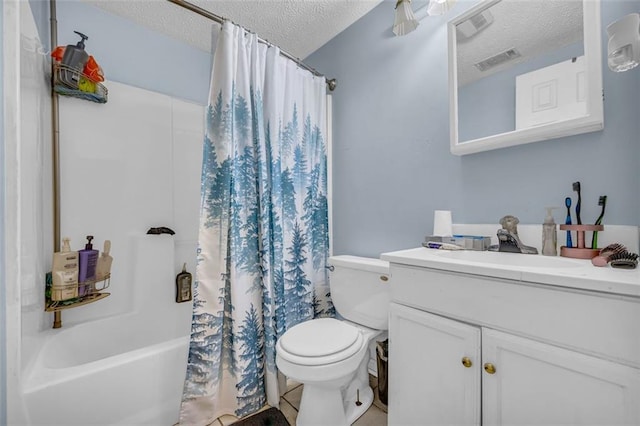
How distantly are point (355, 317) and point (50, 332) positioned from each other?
1632 mm

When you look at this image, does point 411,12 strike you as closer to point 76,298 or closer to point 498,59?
point 498,59

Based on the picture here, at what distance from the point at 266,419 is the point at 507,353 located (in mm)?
1204

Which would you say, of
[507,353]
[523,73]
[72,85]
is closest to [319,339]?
[507,353]

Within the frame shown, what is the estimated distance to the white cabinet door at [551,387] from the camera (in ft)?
2.12

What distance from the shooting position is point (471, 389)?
0.88 m

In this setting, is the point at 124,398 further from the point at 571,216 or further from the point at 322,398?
the point at 571,216

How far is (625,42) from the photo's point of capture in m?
→ 0.80

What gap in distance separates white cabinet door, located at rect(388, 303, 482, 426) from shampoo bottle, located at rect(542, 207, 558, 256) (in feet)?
1.62

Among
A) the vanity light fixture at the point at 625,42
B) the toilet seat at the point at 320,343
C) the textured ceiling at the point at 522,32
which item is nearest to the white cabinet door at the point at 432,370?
the toilet seat at the point at 320,343

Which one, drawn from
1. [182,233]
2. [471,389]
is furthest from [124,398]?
[471,389]

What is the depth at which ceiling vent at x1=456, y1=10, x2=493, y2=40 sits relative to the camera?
1.25 m

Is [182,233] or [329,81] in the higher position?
[329,81]

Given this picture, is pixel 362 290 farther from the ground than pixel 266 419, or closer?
farther from the ground

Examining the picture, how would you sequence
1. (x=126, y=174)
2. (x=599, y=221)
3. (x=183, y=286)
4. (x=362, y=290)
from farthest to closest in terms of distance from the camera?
1. (x=183, y=286)
2. (x=126, y=174)
3. (x=362, y=290)
4. (x=599, y=221)
